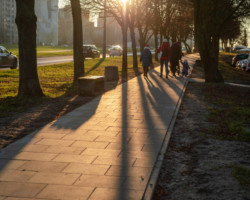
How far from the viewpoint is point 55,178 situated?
4.24 meters

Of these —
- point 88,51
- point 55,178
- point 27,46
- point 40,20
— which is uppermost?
point 40,20

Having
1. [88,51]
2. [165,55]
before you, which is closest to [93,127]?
[165,55]

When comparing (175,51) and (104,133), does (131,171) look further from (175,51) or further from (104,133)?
(175,51)

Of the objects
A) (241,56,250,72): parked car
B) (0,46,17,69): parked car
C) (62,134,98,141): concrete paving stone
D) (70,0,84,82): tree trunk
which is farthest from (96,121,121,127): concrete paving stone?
(241,56,250,72): parked car

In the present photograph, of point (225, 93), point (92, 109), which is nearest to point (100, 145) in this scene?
point (92, 109)

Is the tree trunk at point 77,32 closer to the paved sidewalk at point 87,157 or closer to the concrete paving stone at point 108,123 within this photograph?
the paved sidewalk at point 87,157

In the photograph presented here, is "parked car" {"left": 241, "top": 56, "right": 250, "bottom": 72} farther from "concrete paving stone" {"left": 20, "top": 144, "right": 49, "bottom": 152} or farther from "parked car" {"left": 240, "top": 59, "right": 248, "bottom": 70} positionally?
"concrete paving stone" {"left": 20, "top": 144, "right": 49, "bottom": 152}

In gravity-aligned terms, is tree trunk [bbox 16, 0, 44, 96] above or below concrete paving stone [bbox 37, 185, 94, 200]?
above

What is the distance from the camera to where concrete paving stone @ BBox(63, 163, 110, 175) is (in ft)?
14.6

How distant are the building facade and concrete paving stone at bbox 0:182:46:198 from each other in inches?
5076

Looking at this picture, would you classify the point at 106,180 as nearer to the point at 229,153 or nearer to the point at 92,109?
the point at 229,153

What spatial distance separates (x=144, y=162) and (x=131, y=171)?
41 cm

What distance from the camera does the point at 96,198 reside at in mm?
3701

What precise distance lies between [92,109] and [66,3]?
1519cm
